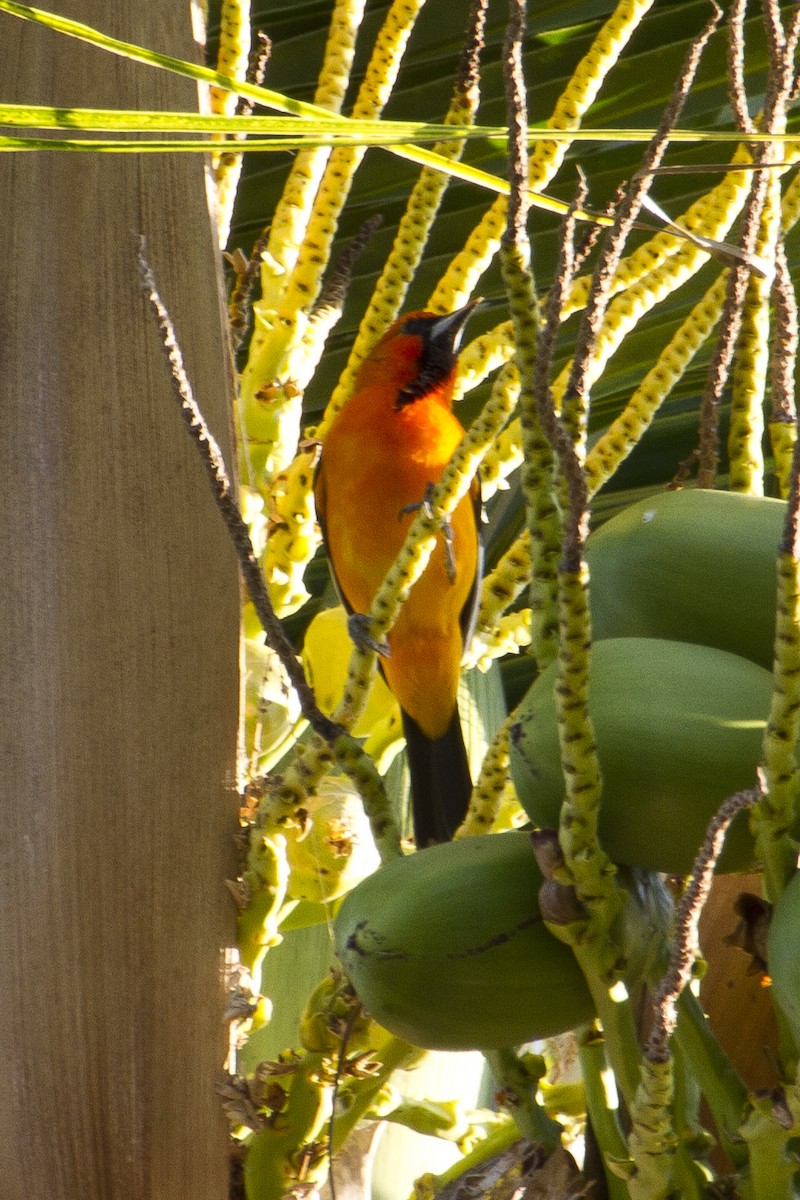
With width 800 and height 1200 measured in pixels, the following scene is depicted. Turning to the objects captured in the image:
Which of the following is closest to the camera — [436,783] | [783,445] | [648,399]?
[783,445]

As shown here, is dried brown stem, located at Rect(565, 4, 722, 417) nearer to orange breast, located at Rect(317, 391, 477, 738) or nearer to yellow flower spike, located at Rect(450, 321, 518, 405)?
yellow flower spike, located at Rect(450, 321, 518, 405)

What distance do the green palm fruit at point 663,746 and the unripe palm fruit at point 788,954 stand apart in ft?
0.13

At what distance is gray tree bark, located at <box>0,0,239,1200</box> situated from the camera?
0.53 m

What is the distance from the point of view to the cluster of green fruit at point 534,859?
14.3 inches

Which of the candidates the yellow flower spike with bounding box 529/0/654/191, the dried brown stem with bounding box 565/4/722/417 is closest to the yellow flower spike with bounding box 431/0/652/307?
the yellow flower spike with bounding box 529/0/654/191

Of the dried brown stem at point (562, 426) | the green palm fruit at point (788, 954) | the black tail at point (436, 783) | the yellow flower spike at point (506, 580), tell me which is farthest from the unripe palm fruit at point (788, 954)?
the black tail at point (436, 783)

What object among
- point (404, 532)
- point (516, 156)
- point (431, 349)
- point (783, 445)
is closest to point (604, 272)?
point (516, 156)

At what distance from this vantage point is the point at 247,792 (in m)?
0.58

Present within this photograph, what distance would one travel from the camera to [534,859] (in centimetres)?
38

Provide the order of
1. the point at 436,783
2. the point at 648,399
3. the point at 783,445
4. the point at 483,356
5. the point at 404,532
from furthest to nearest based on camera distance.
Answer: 1. the point at 404,532
2. the point at 436,783
3. the point at 483,356
4. the point at 648,399
5. the point at 783,445

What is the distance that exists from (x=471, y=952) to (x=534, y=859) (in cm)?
3

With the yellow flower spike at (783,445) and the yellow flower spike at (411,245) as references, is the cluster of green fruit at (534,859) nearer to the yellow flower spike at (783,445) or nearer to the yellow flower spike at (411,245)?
the yellow flower spike at (783,445)

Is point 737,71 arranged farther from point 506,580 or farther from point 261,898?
point 261,898

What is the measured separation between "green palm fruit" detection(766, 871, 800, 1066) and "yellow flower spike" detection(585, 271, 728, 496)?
9.0 inches
